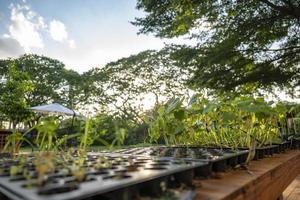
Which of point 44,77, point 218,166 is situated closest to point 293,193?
point 218,166

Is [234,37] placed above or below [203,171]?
above

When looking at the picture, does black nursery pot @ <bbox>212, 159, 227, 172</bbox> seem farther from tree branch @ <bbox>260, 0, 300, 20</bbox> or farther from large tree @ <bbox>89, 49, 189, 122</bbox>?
large tree @ <bbox>89, 49, 189, 122</bbox>

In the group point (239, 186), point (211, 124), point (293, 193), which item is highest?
point (211, 124)

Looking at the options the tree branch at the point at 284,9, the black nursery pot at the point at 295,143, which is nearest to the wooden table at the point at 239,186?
the black nursery pot at the point at 295,143

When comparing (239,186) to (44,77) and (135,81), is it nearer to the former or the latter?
(135,81)

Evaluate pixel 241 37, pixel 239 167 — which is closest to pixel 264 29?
pixel 241 37

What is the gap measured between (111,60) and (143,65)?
2.04 m

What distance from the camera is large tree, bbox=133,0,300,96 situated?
5.07 m

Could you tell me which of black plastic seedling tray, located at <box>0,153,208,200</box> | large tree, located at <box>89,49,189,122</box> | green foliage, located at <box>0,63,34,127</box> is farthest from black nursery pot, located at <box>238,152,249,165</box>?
large tree, located at <box>89,49,189,122</box>

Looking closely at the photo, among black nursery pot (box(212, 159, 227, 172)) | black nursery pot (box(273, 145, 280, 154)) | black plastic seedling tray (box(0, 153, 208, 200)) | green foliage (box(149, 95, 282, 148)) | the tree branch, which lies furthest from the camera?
the tree branch

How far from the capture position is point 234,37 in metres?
5.04

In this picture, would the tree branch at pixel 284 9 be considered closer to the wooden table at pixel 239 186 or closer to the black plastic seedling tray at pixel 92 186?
the wooden table at pixel 239 186

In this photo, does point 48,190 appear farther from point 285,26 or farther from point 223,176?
point 285,26

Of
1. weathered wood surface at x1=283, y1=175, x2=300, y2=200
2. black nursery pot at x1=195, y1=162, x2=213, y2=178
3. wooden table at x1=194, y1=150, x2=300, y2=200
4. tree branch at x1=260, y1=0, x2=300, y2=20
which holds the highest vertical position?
tree branch at x1=260, y1=0, x2=300, y2=20
